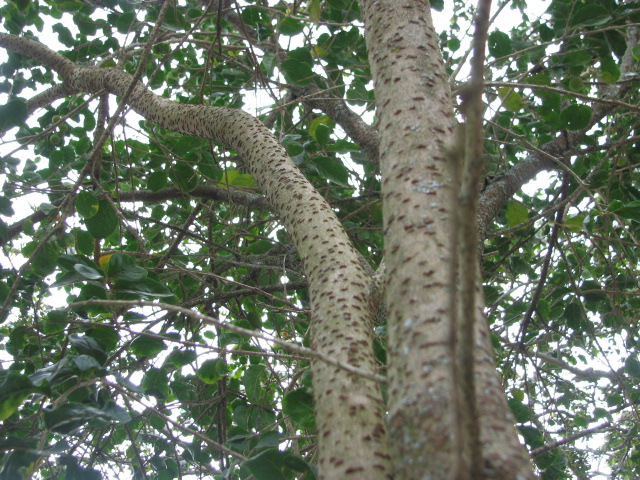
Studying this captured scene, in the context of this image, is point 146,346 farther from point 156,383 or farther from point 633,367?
point 633,367

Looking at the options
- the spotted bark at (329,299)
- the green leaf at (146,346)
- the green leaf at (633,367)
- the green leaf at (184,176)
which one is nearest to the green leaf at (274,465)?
the spotted bark at (329,299)

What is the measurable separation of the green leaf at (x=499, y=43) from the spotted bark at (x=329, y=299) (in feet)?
3.18

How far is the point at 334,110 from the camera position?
2285mm

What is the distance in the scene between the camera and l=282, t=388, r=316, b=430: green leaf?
918 millimetres

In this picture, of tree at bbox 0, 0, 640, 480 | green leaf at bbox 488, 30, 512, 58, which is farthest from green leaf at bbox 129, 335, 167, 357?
green leaf at bbox 488, 30, 512, 58

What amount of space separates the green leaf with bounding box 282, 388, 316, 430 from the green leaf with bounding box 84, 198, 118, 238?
816 mm

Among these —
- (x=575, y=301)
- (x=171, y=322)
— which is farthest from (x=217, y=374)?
(x=575, y=301)

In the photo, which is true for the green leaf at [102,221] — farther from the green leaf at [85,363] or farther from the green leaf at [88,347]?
the green leaf at [85,363]

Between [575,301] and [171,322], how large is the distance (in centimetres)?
169

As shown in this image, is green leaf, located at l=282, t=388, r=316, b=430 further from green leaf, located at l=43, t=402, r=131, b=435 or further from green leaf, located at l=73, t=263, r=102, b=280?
green leaf, located at l=73, t=263, r=102, b=280

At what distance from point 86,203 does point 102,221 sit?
0.07m

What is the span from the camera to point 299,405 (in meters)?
0.93

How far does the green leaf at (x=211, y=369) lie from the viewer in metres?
1.59

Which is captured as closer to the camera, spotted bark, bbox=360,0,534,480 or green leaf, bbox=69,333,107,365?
spotted bark, bbox=360,0,534,480
